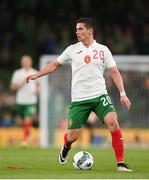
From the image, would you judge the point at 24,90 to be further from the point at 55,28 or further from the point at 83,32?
the point at 83,32

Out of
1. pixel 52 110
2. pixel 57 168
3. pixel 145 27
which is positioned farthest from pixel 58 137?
pixel 57 168

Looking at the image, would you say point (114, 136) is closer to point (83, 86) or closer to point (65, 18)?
point (83, 86)

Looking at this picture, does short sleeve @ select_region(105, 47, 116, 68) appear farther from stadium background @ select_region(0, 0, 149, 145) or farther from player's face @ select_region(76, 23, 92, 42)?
stadium background @ select_region(0, 0, 149, 145)

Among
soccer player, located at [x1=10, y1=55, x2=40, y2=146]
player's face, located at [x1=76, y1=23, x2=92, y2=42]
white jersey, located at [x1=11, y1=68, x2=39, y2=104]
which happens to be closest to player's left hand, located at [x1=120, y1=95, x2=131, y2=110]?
player's face, located at [x1=76, y1=23, x2=92, y2=42]

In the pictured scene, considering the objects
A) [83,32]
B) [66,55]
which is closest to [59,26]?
[66,55]

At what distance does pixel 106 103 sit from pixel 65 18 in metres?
18.1

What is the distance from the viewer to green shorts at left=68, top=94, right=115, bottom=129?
14031 mm

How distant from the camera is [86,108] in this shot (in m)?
14.2

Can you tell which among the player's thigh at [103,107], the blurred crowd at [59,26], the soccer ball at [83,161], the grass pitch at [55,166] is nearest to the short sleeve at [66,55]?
the player's thigh at [103,107]

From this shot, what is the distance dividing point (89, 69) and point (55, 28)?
56.9ft

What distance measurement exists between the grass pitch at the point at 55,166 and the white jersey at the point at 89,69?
1.33 meters

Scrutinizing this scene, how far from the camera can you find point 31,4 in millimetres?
32312

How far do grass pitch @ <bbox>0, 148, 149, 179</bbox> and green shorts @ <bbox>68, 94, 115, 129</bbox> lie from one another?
2.71 ft

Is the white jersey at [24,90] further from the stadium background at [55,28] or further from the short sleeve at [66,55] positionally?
the short sleeve at [66,55]
